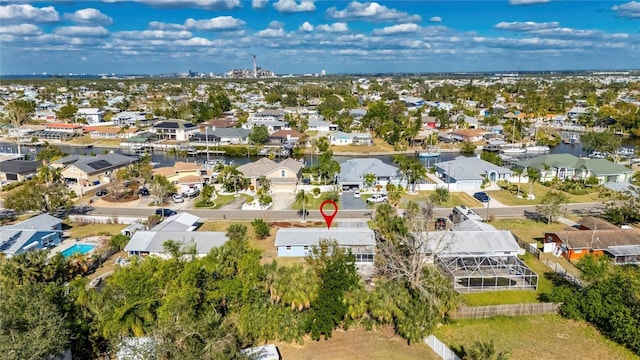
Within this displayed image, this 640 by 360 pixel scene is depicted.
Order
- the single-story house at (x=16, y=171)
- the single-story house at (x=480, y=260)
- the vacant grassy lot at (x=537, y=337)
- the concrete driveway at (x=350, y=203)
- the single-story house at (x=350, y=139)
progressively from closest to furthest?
the vacant grassy lot at (x=537, y=337)
the single-story house at (x=480, y=260)
the concrete driveway at (x=350, y=203)
the single-story house at (x=16, y=171)
the single-story house at (x=350, y=139)

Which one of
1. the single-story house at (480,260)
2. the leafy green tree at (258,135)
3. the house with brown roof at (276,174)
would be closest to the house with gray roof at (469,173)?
the house with brown roof at (276,174)

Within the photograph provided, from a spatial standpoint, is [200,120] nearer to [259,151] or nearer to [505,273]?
[259,151]

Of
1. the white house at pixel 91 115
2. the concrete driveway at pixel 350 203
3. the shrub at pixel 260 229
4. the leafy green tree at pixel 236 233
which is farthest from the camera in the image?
the white house at pixel 91 115

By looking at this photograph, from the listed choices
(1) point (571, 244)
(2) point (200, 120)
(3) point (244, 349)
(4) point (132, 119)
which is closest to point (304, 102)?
(2) point (200, 120)

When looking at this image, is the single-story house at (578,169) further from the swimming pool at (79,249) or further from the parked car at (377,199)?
the swimming pool at (79,249)

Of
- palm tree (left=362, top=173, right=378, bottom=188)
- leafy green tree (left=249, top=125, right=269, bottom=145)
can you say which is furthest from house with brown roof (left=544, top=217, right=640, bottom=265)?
leafy green tree (left=249, top=125, right=269, bottom=145)

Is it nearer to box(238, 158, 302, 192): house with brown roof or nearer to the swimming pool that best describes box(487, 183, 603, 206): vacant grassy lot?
box(238, 158, 302, 192): house with brown roof

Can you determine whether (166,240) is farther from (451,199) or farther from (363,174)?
(451,199)
